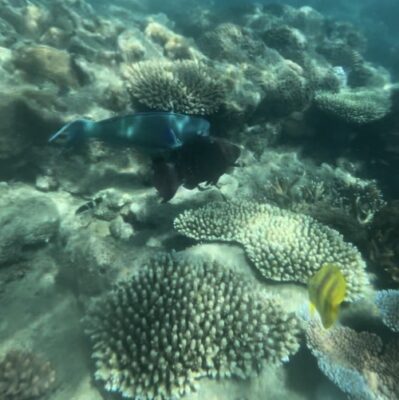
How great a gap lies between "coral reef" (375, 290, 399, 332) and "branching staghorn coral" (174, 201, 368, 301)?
0.77 feet

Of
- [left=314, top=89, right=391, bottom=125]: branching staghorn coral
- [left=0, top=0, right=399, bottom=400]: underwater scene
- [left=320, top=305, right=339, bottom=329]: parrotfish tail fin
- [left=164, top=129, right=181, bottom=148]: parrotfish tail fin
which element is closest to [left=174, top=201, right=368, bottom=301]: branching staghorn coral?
[left=0, top=0, right=399, bottom=400]: underwater scene

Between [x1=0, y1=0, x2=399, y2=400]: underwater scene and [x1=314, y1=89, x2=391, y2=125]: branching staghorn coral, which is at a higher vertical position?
[x1=314, y1=89, x2=391, y2=125]: branching staghorn coral

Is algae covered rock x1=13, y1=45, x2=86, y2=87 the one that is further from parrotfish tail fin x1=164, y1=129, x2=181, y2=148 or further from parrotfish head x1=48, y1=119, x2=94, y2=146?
parrotfish tail fin x1=164, y1=129, x2=181, y2=148

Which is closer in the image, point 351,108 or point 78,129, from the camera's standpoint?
point 78,129

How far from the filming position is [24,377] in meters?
3.67

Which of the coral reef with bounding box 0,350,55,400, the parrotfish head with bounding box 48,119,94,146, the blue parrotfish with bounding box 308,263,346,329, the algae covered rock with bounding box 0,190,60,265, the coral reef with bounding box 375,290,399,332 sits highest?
the blue parrotfish with bounding box 308,263,346,329

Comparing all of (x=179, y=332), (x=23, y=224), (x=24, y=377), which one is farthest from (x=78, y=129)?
(x=24, y=377)

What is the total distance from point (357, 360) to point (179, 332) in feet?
6.50

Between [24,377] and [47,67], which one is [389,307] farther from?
[47,67]

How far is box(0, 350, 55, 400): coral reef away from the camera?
11.9 ft

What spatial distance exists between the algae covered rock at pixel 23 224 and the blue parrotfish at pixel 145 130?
126 centimetres

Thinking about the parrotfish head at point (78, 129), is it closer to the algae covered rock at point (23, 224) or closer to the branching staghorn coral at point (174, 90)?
the algae covered rock at point (23, 224)

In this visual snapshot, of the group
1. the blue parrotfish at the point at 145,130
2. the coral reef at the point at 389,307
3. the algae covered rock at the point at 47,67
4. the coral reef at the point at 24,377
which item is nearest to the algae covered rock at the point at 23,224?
the blue parrotfish at the point at 145,130

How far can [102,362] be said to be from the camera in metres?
3.60
